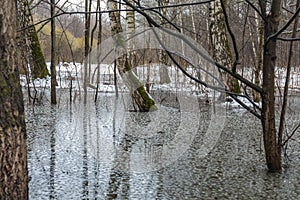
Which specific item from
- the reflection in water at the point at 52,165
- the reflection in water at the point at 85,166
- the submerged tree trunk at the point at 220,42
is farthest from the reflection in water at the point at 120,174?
the submerged tree trunk at the point at 220,42

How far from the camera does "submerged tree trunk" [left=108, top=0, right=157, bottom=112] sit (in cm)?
510

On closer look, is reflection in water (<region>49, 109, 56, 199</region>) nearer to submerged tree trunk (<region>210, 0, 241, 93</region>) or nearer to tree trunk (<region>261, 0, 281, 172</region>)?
tree trunk (<region>261, 0, 281, 172</region>)

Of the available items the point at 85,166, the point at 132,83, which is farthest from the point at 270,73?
the point at 132,83

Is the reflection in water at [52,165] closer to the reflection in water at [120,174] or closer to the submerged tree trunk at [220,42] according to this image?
the reflection in water at [120,174]

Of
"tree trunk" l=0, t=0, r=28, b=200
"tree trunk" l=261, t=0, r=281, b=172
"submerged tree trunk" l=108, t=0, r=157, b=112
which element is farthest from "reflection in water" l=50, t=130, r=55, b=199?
"submerged tree trunk" l=108, t=0, r=157, b=112

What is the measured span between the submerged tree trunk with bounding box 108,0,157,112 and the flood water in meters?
0.57

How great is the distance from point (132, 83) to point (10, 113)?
3.83 m

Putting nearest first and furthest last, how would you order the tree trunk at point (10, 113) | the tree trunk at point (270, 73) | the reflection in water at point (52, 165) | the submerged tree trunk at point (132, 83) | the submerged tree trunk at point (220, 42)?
the tree trunk at point (10, 113) → the reflection in water at point (52, 165) → the tree trunk at point (270, 73) → the submerged tree trunk at point (132, 83) → the submerged tree trunk at point (220, 42)

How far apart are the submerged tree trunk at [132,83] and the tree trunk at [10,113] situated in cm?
355

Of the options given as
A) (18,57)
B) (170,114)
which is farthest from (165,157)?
(170,114)

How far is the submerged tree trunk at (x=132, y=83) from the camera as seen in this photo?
5102 millimetres

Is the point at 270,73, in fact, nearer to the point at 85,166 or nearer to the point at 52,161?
the point at 85,166

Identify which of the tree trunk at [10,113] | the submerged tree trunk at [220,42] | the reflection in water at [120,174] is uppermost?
the submerged tree trunk at [220,42]

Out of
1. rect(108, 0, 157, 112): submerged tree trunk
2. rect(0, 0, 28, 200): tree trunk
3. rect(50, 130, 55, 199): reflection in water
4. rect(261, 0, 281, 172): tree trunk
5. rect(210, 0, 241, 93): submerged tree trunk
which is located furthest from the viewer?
rect(210, 0, 241, 93): submerged tree trunk
